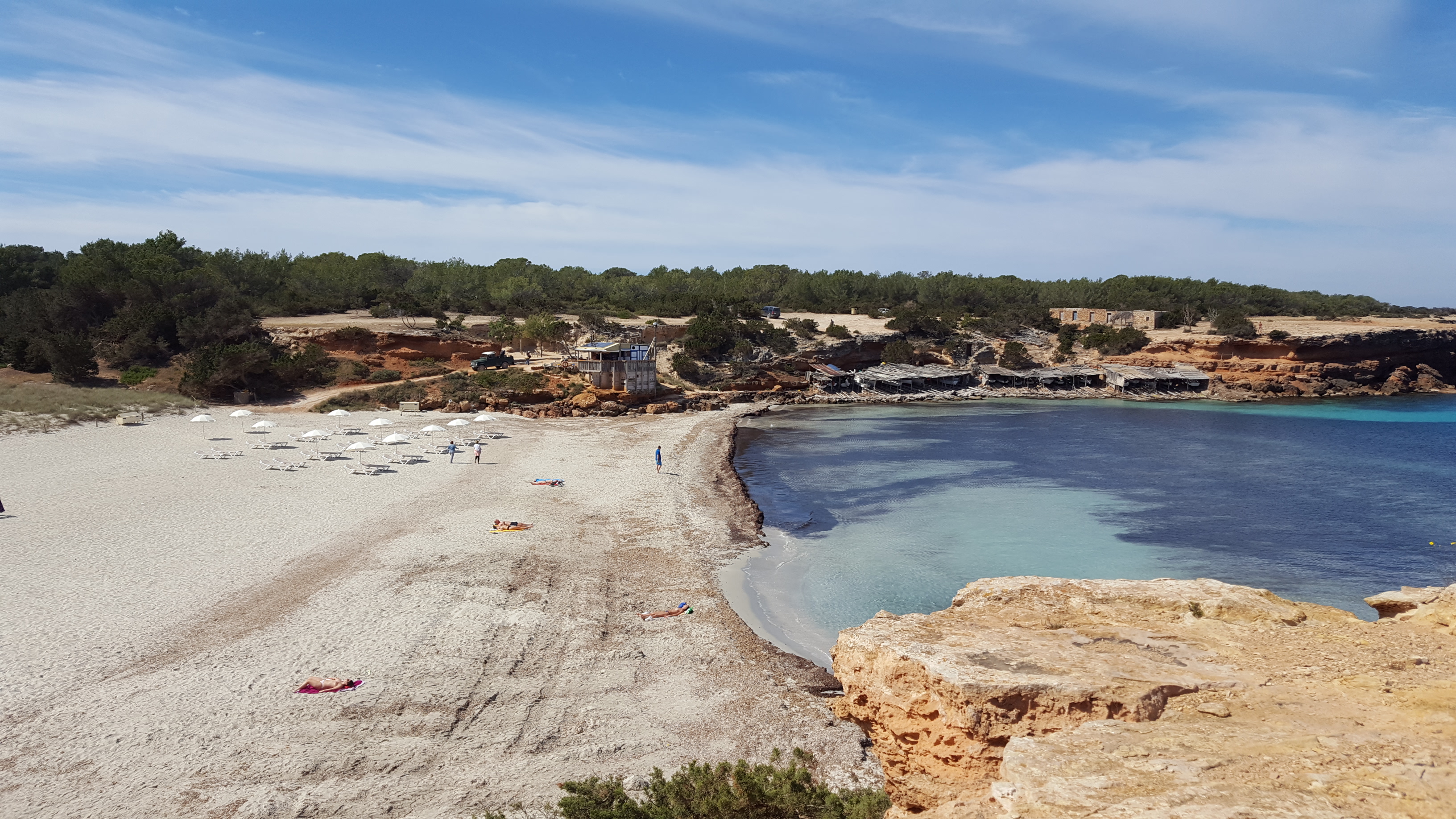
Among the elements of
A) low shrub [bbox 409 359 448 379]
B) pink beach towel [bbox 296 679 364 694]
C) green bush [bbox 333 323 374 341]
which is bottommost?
pink beach towel [bbox 296 679 364 694]

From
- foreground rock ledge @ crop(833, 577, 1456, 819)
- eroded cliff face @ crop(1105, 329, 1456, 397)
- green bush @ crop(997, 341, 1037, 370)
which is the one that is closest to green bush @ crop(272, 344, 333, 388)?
foreground rock ledge @ crop(833, 577, 1456, 819)

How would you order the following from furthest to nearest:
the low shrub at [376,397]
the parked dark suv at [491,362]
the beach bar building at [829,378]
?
the beach bar building at [829,378]
the parked dark suv at [491,362]
the low shrub at [376,397]

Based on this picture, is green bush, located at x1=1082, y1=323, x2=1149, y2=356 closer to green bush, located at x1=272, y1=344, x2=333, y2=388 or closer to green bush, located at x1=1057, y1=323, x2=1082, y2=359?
green bush, located at x1=1057, y1=323, x2=1082, y2=359

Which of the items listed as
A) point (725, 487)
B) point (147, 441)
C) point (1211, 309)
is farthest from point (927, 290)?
point (147, 441)

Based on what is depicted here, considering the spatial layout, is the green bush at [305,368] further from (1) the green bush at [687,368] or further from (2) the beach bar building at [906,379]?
(2) the beach bar building at [906,379]

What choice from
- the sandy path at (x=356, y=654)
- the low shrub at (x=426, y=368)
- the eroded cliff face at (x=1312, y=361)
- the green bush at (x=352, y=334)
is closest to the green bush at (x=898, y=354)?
the eroded cliff face at (x=1312, y=361)

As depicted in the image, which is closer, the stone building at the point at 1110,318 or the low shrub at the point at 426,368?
the low shrub at the point at 426,368

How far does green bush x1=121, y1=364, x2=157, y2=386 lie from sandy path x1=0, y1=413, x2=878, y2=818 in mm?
20563

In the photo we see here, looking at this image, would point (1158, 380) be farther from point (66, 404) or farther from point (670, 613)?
point (66, 404)

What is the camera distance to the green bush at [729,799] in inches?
273

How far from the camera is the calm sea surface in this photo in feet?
61.9

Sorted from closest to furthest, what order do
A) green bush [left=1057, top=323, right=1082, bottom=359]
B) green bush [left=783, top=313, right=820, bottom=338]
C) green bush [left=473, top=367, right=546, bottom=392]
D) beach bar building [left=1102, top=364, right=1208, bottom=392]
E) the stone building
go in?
green bush [left=473, top=367, right=546, bottom=392]
beach bar building [left=1102, top=364, right=1208, bottom=392]
green bush [left=783, top=313, right=820, bottom=338]
green bush [left=1057, top=323, right=1082, bottom=359]
the stone building

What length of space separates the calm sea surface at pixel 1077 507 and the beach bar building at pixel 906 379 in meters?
11.0

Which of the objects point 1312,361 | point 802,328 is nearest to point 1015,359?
point 802,328
